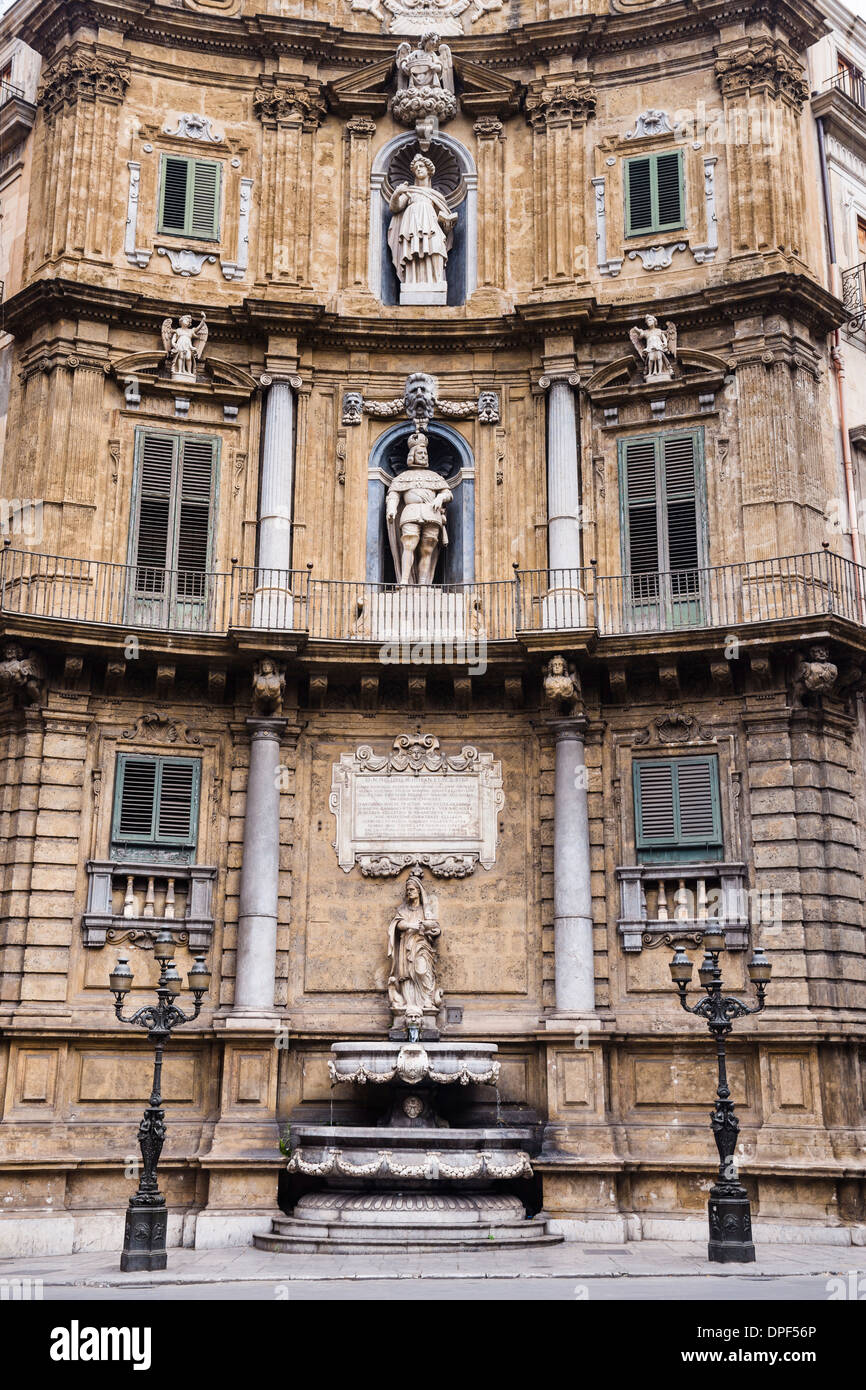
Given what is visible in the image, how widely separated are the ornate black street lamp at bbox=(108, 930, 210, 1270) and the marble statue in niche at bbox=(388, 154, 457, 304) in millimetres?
11256

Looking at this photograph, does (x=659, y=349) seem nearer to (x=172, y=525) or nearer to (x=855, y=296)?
(x=855, y=296)

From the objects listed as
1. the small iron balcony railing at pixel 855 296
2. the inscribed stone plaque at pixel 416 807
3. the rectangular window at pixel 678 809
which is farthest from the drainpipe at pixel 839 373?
the inscribed stone plaque at pixel 416 807

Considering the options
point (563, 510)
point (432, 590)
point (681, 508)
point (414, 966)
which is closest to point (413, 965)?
point (414, 966)

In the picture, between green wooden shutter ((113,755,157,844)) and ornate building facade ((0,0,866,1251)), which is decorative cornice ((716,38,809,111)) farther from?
green wooden shutter ((113,755,157,844))

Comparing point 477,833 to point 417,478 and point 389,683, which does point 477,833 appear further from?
point 417,478

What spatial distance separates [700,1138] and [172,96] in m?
16.9

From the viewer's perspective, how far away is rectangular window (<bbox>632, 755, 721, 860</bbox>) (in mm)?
19234

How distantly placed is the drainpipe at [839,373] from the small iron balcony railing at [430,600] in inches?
20.7

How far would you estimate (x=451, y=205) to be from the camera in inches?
898

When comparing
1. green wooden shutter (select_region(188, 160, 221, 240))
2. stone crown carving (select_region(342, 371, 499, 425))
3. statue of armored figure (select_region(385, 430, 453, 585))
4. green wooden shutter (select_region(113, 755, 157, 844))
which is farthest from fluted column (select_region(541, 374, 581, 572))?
green wooden shutter (select_region(113, 755, 157, 844))

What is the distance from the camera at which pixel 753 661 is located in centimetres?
1898

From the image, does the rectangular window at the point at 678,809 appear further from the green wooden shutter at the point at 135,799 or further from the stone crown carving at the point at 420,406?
the green wooden shutter at the point at 135,799

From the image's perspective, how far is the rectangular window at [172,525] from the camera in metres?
20.4

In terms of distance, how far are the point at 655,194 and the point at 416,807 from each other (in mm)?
9842
